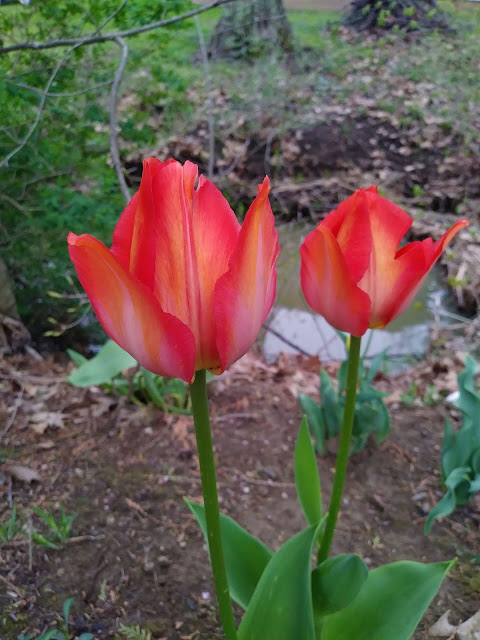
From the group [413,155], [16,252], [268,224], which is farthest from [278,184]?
[268,224]

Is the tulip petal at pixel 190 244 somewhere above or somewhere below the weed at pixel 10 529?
above

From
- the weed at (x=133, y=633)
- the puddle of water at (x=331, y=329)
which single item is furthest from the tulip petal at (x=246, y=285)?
the puddle of water at (x=331, y=329)

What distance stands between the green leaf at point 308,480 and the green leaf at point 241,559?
5.2 inches

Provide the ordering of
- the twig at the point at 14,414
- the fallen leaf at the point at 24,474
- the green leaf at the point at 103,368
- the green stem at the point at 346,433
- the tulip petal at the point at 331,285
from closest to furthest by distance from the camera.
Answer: the tulip petal at the point at 331,285, the green stem at the point at 346,433, the green leaf at the point at 103,368, the fallen leaf at the point at 24,474, the twig at the point at 14,414

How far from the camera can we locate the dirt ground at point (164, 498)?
148 centimetres

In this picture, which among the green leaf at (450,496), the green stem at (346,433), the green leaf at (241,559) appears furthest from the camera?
the green leaf at (450,496)

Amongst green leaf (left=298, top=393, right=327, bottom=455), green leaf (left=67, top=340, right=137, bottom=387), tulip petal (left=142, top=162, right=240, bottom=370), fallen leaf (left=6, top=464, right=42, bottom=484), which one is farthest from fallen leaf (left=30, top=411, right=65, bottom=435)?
tulip petal (left=142, top=162, right=240, bottom=370)

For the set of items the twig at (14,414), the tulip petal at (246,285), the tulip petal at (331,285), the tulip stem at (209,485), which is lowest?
the twig at (14,414)

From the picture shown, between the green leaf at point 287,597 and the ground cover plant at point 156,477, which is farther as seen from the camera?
the ground cover plant at point 156,477

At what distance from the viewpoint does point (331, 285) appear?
841mm

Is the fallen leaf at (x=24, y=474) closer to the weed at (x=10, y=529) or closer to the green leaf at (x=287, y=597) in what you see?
the weed at (x=10, y=529)

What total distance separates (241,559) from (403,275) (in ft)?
2.13

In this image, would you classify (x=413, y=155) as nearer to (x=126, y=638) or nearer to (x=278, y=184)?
(x=278, y=184)

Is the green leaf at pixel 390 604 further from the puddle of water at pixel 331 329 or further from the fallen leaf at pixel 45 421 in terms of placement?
the puddle of water at pixel 331 329
